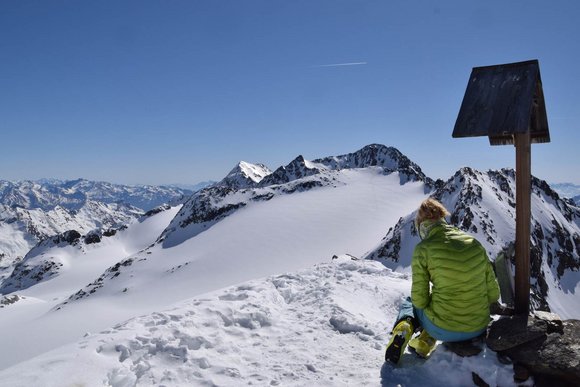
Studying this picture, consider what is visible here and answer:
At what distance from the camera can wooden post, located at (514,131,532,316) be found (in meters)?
6.88

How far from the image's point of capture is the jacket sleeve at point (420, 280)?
20.2 feet

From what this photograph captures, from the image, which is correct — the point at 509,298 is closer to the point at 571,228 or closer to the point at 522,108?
the point at 522,108

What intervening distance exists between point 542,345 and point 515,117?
3910 millimetres

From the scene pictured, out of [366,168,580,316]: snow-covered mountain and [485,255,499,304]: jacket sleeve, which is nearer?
[485,255,499,304]: jacket sleeve

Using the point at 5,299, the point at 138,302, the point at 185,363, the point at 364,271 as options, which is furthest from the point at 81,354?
the point at 5,299

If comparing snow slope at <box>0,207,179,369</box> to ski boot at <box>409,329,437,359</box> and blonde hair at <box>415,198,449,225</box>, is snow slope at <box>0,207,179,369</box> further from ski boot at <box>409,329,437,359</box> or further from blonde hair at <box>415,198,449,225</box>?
blonde hair at <box>415,198,449,225</box>

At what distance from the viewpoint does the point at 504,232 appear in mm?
55344

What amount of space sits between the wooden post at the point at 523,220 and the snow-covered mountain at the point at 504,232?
148 feet

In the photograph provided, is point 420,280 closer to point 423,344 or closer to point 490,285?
point 490,285

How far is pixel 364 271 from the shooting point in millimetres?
14539

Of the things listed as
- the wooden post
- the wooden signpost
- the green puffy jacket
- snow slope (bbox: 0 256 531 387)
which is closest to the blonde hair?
the green puffy jacket

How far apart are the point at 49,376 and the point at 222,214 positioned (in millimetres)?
89391

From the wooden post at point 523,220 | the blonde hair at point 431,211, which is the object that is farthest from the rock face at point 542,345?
the blonde hair at point 431,211

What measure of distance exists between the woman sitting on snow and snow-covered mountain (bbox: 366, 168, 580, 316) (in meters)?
46.5
